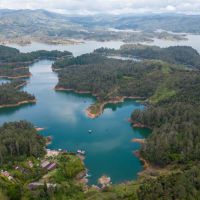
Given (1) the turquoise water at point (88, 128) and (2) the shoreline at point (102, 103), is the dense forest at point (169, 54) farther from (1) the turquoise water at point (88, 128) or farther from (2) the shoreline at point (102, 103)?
(1) the turquoise water at point (88, 128)

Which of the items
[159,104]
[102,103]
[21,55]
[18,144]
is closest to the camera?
[18,144]

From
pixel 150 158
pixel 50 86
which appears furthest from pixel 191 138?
pixel 50 86

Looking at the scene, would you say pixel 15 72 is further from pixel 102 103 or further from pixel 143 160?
pixel 143 160

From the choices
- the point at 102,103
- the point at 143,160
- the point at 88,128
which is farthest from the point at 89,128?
the point at 143,160

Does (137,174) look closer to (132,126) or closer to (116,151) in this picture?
(116,151)

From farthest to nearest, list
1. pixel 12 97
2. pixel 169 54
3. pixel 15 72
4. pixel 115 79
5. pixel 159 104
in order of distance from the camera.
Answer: pixel 169 54 < pixel 15 72 < pixel 115 79 < pixel 12 97 < pixel 159 104
